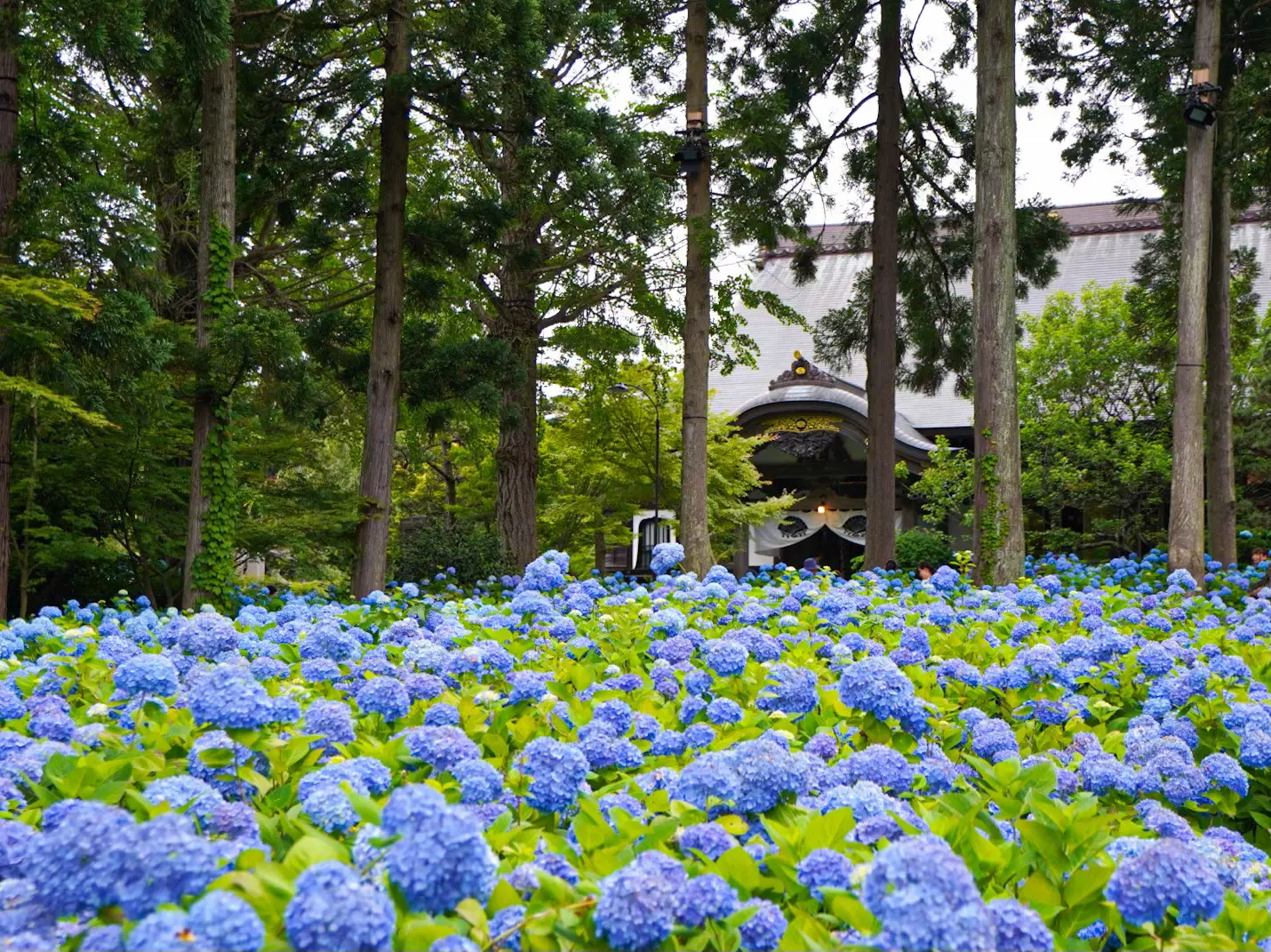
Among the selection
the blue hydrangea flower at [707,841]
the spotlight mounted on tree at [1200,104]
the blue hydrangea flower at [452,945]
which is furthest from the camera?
the spotlight mounted on tree at [1200,104]

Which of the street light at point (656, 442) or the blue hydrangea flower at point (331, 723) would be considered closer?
the blue hydrangea flower at point (331, 723)

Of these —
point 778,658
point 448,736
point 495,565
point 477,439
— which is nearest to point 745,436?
point 477,439

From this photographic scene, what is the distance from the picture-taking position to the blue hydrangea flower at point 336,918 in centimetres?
127

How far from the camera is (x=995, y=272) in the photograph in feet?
32.2

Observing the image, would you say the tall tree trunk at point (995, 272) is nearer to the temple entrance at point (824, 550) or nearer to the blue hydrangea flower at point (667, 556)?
the blue hydrangea flower at point (667, 556)

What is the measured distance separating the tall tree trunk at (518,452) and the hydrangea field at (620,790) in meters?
10.2

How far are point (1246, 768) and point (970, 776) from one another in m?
1.11

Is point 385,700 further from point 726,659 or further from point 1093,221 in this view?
point 1093,221

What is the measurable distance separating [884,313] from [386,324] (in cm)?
622

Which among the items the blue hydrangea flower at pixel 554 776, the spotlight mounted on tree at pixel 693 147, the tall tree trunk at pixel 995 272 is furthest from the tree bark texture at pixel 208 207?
the blue hydrangea flower at pixel 554 776

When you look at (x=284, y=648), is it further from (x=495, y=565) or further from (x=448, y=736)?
(x=495, y=565)

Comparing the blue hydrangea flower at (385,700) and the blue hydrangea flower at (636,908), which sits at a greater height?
the blue hydrangea flower at (385,700)

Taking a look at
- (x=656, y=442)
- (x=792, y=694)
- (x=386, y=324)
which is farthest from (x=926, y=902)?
(x=656, y=442)

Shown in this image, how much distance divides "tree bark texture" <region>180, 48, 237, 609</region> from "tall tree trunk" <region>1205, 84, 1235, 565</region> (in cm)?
1099
